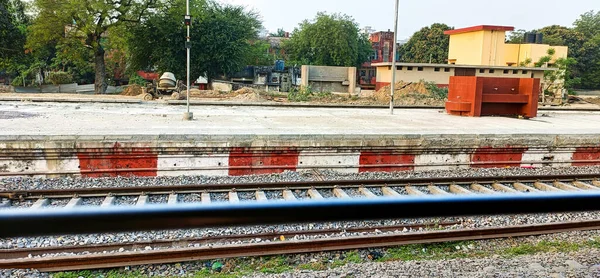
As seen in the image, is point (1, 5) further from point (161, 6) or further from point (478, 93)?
point (478, 93)

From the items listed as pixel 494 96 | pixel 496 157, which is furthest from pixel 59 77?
pixel 496 157

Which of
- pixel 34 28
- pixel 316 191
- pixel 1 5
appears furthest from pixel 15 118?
pixel 1 5

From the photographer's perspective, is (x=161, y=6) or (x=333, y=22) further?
(x=333, y=22)

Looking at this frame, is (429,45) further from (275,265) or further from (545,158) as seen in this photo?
(275,265)

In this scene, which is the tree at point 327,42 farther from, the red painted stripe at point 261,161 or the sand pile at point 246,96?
the red painted stripe at point 261,161

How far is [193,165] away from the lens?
10.1 metres

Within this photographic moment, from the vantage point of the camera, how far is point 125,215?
1090 millimetres

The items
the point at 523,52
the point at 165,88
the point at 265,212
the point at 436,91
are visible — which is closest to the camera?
the point at 265,212

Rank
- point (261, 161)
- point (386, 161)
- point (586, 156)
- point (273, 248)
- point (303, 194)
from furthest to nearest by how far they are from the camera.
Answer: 1. point (586, 156)
2. point (386, 161)
3. point (261, 161)
4. point (303, 194)
5. point (273, 248)

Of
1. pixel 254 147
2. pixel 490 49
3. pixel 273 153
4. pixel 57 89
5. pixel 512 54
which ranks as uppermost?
pixel 490 49

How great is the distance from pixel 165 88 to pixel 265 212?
26714 mm

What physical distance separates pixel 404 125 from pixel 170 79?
15836 mm

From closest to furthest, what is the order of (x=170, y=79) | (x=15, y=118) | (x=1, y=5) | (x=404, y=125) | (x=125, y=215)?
(x=125, y=215) → (x=15, y=118) → (x=404, y=125) → (x=170, y=79) → (x=1, y=5)

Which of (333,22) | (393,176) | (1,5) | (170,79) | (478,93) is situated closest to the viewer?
(393,176)
